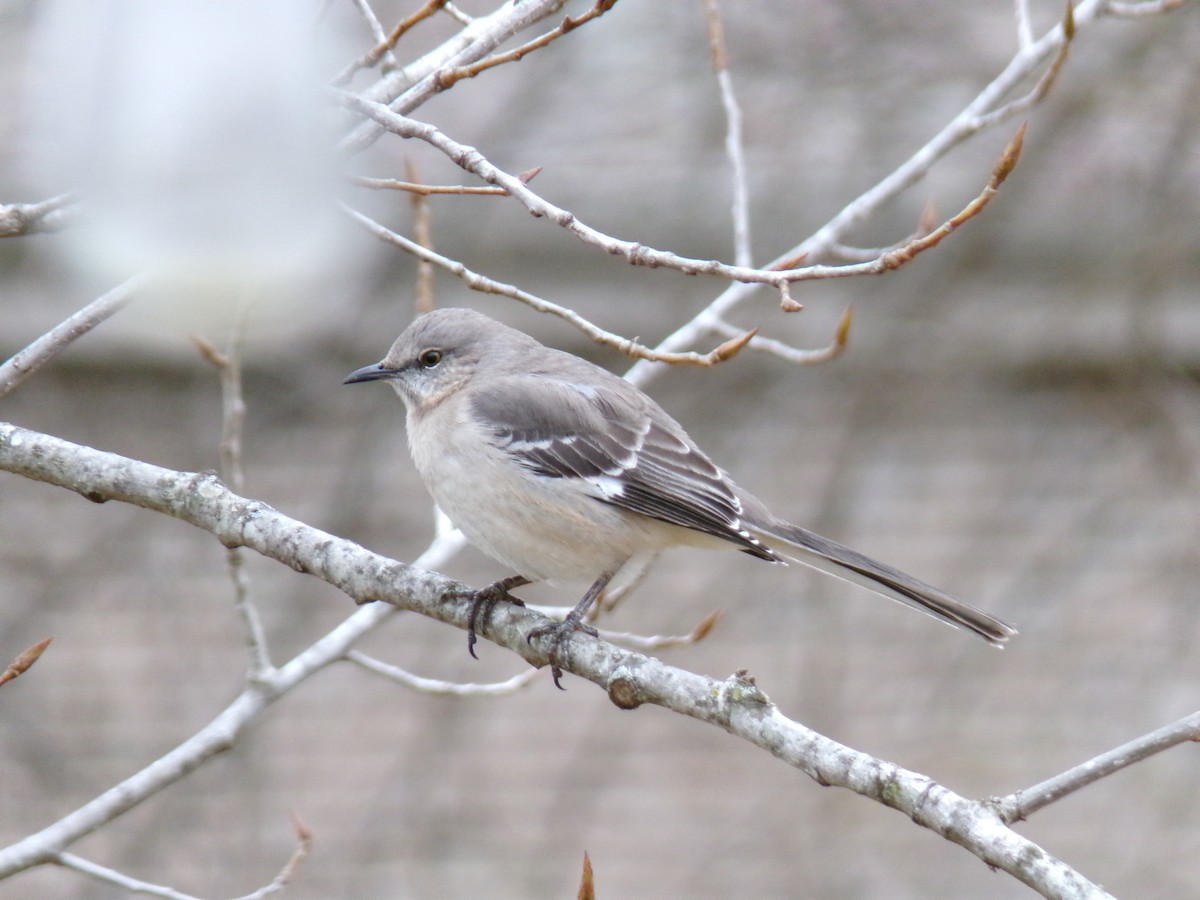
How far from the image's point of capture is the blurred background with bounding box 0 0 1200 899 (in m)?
6.52

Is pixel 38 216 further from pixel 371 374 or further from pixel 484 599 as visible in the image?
pixel 371 374

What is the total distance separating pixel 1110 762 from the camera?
2.17 metres

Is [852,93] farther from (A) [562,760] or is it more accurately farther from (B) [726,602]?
(A) [562,760]

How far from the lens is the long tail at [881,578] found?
376 cm

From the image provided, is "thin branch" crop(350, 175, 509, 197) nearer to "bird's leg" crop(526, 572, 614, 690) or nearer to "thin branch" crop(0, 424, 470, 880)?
"thin branch" crop(0, 424, 470, 880)

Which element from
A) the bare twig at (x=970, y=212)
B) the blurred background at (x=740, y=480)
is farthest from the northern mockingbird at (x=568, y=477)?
the blurred background at (x=740, y=480)

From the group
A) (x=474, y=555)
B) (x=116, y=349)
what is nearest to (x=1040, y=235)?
(x=474, y=555)

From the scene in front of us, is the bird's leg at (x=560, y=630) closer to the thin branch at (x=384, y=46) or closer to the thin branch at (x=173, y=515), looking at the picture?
the thin branch at (x=173, y=515)

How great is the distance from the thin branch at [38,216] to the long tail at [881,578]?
2250mm

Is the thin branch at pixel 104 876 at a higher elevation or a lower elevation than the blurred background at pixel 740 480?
higher

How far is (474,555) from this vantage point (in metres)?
7.25

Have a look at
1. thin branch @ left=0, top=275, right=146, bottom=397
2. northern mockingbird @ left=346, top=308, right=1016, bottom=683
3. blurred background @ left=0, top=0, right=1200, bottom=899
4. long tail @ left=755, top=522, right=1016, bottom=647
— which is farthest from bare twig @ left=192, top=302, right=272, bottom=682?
blurred background @ left=0, top=0, right=1200, bottom=899

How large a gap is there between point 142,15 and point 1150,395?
5629 millimetres

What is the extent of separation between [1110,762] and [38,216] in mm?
2403
